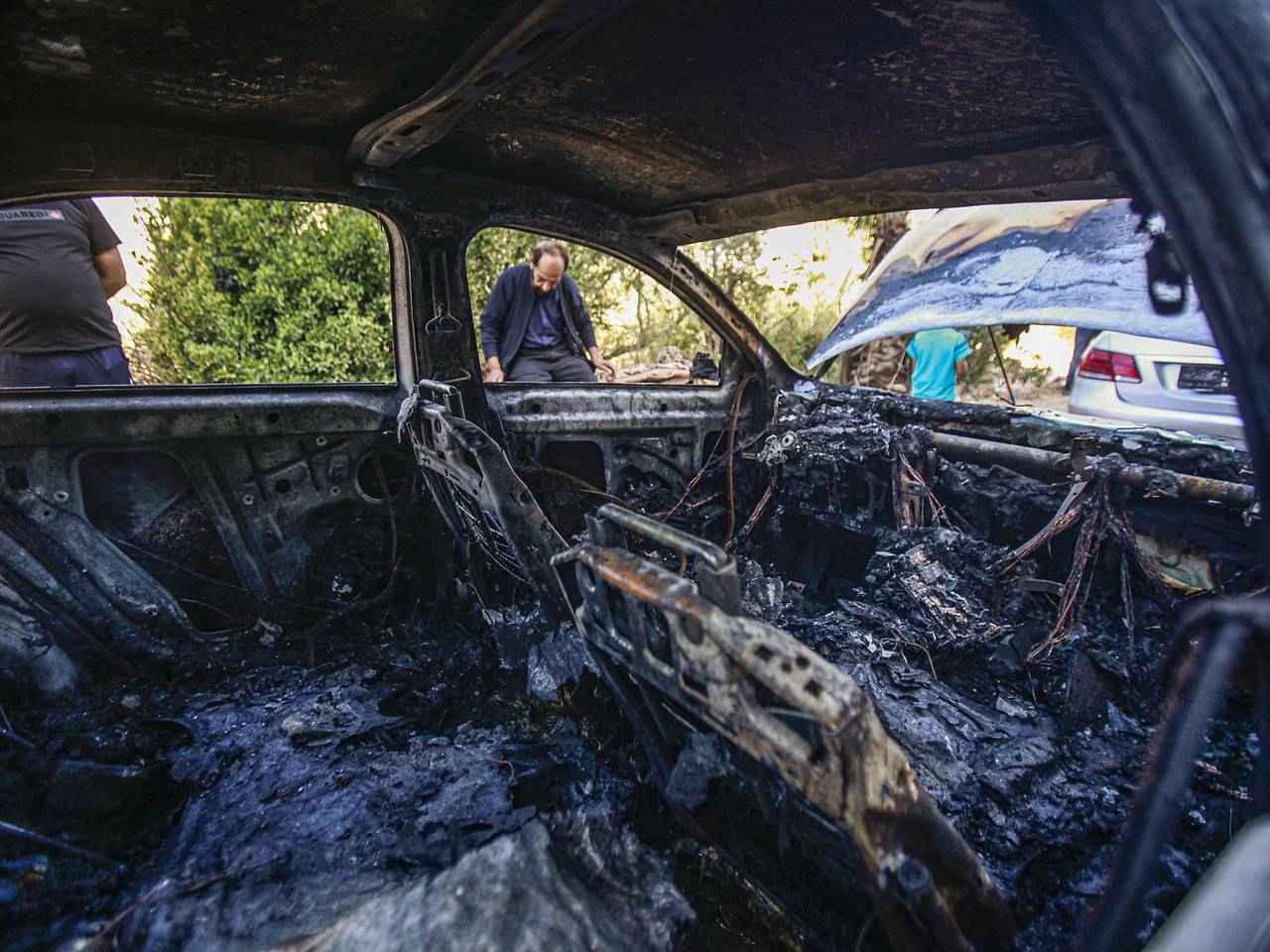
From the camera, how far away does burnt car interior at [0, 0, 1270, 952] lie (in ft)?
3.46

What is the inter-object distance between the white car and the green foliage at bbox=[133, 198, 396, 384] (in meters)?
6.88

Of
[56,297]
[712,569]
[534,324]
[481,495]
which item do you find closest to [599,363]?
[534,324]

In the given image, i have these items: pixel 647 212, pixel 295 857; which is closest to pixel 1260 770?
pixel 295 857

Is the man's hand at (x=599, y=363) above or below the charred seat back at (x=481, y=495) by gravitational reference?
above

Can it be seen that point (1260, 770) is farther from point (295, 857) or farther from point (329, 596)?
point (329, 596)

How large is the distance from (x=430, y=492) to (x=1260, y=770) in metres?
2.55

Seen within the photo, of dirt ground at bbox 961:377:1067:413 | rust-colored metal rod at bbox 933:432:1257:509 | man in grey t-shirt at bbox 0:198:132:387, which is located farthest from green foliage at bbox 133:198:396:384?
dirt ground at bbox 961:377:1067:413

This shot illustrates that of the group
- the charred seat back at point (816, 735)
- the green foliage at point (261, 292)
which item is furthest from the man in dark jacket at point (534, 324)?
the green foliage at point (261, 292)

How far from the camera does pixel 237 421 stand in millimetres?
2377

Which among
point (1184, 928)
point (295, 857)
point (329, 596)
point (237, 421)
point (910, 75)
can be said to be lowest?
point (295, 857)

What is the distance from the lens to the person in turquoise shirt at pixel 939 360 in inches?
224

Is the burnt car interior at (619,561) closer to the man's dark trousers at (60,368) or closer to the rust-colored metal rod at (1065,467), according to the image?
the rust-colored metal rod at (1065,467)

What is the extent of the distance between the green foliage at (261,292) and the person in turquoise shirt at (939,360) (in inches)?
231

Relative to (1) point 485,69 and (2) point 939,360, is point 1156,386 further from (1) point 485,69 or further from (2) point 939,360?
(1) point 485,69
